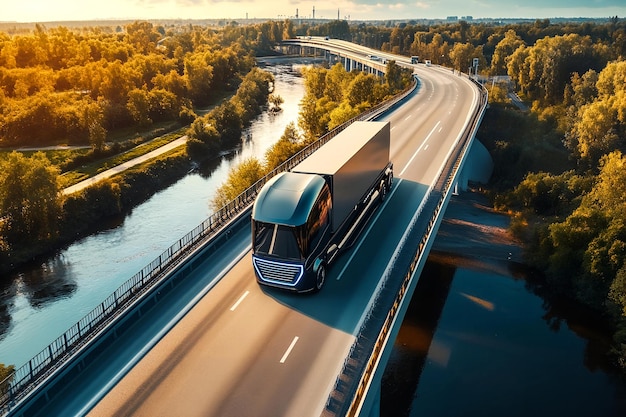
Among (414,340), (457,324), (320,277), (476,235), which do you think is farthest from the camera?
(476,235)

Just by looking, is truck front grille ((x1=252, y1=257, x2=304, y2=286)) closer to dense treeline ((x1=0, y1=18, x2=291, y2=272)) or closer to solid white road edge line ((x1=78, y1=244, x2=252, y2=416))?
solid white road edge line ((x1=78, y1=244, x2=252, y2=416))

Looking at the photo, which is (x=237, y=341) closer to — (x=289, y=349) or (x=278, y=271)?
(x=289, y=349)

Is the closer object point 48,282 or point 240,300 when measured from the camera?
point 240,300

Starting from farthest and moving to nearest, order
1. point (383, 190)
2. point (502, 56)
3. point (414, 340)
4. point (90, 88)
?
point (502, 56)
point (90, 88)
point (414, 340)
point (383, 190)

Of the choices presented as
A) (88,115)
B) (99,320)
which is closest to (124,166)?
(88,115)

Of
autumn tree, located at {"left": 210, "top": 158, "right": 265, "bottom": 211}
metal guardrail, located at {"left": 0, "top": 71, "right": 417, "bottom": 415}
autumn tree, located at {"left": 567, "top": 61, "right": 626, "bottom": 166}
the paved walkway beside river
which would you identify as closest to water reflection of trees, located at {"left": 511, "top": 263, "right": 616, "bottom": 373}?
metal guardrail, located at {"left": 0, "top": 71, "right": 417, "bottom": 415}

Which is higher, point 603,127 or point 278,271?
A: point 278,271

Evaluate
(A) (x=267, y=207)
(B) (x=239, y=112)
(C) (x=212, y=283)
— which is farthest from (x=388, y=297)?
(B) (x=239, y=112)

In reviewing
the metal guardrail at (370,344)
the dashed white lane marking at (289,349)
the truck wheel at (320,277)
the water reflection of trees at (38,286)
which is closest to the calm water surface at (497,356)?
the metal guardrail at (370,344)

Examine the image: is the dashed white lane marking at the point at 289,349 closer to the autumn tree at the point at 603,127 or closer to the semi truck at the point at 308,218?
the semi truck at the point at 308,218
